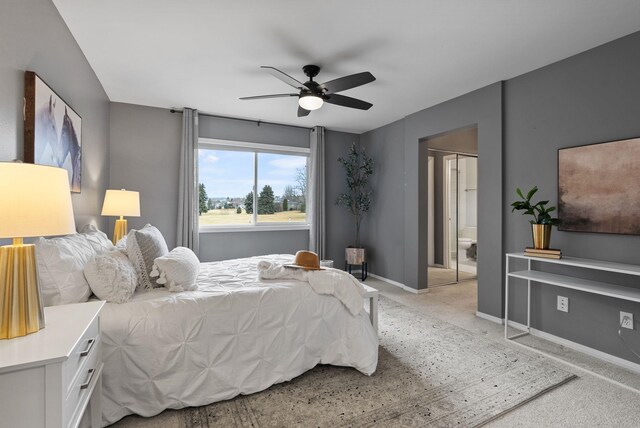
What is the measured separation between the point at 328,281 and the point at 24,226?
5.97 feet

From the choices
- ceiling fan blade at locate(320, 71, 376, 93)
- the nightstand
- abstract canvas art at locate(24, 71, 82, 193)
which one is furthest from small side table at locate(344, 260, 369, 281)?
the nightstand

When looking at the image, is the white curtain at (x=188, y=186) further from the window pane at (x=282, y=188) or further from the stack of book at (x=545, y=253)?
the stack of book at (x=545, y=253)

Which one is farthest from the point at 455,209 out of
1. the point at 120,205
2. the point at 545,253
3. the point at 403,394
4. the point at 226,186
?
the point at 120,205

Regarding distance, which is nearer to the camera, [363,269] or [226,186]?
[226,186]

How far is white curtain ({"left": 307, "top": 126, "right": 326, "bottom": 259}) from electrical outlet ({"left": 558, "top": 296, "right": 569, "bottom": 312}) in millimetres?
3359

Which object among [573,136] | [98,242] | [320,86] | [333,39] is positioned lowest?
[98,242]

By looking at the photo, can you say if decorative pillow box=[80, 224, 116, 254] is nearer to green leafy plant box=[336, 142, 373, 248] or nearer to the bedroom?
the bedroom

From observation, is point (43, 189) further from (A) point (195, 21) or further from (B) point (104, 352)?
(A) point (195, 21)

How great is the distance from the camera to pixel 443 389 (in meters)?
2.17

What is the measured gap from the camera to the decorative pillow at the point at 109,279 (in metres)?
1.87

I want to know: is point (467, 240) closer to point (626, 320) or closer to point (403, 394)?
point (626, 320)

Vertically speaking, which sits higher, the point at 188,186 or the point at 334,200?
the point at 188,186

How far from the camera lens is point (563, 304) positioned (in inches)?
116

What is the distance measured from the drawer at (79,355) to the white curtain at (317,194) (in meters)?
3.93
